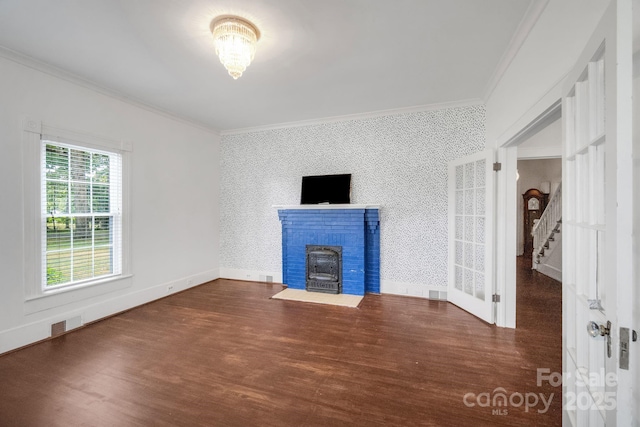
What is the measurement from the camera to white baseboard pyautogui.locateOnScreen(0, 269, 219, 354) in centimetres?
262

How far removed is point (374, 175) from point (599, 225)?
11.1ft

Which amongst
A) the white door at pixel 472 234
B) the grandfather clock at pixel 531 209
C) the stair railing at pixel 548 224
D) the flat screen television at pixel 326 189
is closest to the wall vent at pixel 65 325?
the flat screen television at pixel 326 189

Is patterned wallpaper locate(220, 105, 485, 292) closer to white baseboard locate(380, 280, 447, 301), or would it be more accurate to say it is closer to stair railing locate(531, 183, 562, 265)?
white baseboard locate(380, 280, 447, 301)

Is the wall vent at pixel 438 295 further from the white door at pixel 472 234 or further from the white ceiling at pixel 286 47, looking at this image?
the white ceiling at pixel 286 47

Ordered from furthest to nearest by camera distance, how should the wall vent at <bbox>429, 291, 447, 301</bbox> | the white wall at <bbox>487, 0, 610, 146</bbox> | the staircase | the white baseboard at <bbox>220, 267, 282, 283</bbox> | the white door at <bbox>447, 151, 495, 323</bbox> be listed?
the staircase, the white baseboard at <bbox>220, 267, 282, 283</bbox>, the wall vent at <bbox>429, 291, 447, 301</bbox>, the white door at <bbox>447, 151, 495, 323</bbox>, the white wall at <bbox>487, 0, 610, 146</bbox>

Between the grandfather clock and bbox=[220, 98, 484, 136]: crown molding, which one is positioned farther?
the grandfather clock

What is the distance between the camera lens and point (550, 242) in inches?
228

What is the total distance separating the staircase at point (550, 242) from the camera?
552cm

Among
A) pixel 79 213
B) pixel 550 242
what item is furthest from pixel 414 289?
pixel 79 213

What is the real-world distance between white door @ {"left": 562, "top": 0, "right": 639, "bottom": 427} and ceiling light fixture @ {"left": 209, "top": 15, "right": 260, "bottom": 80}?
7.19ft

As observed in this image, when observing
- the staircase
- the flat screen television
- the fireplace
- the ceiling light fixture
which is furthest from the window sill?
the staircase

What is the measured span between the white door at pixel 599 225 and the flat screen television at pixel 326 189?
3174mm

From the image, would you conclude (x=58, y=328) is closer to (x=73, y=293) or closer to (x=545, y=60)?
(x=73, y=293)

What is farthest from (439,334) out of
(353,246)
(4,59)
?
(4,59)
